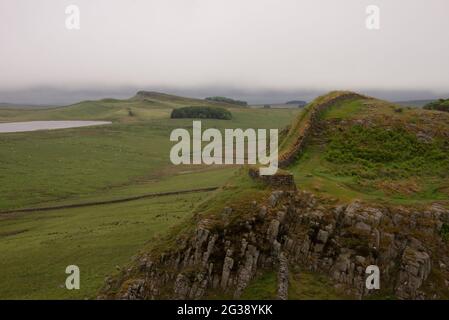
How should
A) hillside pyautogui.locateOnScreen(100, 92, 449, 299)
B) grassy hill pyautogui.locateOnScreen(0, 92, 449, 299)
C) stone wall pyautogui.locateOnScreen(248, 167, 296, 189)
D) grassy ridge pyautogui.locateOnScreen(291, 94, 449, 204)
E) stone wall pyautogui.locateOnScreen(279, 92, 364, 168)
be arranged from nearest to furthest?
hillside pyautogui.locateOnScreen(100, 92, 449, 299)
grassy hill pyautogui.locateOnScreen(0, 92, 449, 299)
stone wall pyautogui.locateOnScreen(248, 167, 296, 189)
grassy ridge pyautogui.locateOnScreen(291, 94, 449, 204)
stone wall pyautogui.locateOnScreen(279, 92, 364, 168)

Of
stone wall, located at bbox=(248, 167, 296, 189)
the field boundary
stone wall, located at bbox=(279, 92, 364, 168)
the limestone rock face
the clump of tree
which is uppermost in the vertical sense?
the clump of tree

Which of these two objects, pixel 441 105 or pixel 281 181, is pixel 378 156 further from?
pixel 441 105

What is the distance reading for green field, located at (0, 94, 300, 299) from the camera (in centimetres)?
4181

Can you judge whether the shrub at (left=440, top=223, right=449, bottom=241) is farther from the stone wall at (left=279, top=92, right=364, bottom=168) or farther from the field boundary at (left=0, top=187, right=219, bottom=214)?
the field boundary at (left=0, top=187, right=219, bottom=214)

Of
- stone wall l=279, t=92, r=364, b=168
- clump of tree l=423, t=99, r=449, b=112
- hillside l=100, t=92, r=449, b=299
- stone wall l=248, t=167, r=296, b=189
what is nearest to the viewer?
hillside l=100, t=92, r=449, b=299

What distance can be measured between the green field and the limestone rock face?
6690 mm

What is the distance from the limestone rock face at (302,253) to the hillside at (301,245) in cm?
6

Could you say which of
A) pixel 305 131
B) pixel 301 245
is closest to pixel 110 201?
pixel 305 131

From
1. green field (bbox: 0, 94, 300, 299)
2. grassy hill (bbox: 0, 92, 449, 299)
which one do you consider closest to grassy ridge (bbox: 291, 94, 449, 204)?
grassy hill (bbox: 0, 92, 449, 299)

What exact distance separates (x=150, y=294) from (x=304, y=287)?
951cm

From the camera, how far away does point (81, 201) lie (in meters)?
72.3

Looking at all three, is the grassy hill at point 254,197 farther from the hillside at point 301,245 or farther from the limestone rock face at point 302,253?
the limestone rock face at point 302,253

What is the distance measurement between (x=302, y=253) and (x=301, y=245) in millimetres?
513
